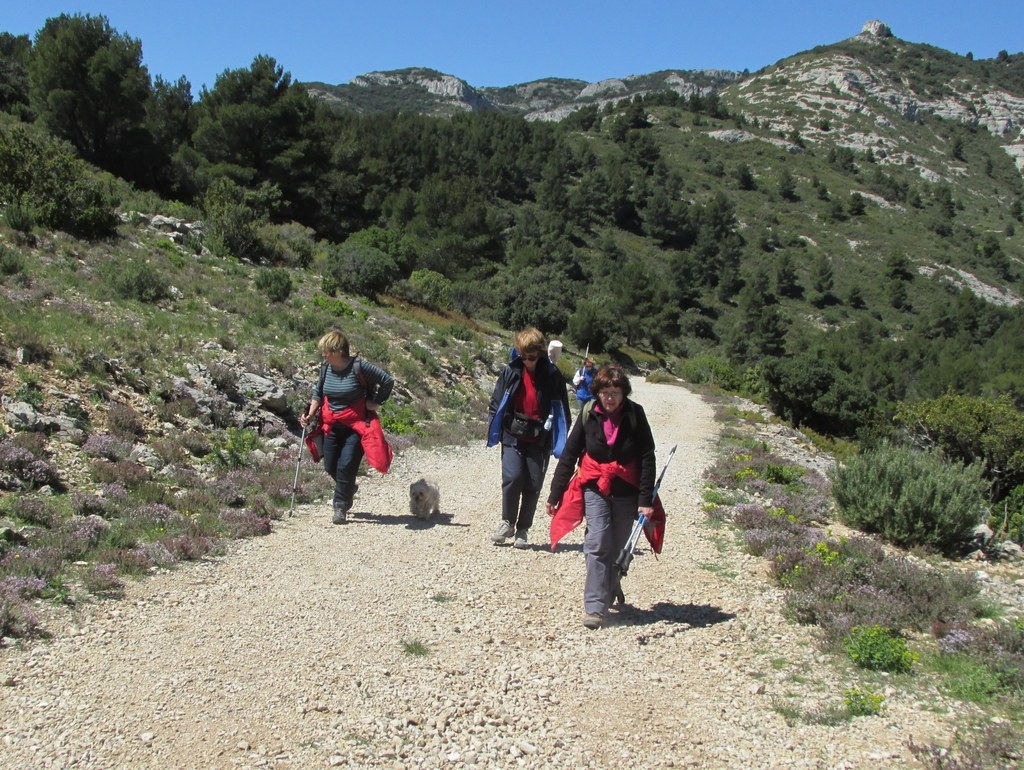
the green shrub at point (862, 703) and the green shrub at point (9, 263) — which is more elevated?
the green shrub at point (9, 263)

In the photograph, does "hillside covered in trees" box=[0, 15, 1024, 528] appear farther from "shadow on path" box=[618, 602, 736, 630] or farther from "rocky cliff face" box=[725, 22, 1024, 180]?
"shadow on path" box=[618, 602, 736, 630]

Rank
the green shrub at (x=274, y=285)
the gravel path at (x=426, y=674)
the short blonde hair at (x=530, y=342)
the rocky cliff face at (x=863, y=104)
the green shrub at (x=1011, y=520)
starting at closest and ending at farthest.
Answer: the gravel path at (x=426, y=674) → the short blonde hair at (x=530, y=342) → the green shrub at (x=1011, y=520) → the green shrub at (x=274, y=285) → the rocky cliff face at (x=863, y=104)

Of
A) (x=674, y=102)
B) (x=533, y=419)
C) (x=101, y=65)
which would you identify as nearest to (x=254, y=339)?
(x=533, y=419)

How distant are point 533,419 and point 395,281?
2102 cm

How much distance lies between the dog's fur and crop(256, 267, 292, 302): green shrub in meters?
11.3

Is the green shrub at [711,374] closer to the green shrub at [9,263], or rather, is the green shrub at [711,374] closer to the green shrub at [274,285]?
the green shrub at [274,285]

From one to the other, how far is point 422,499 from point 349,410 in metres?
1.28

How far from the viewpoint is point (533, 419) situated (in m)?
6.23

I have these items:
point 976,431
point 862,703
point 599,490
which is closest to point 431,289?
point 976,431

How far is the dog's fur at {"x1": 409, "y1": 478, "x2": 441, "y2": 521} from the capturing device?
25.1ft

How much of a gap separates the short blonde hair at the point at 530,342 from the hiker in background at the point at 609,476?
1249mm

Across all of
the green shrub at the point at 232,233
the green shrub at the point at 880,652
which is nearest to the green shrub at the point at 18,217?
the green shrub at the point at 232,233

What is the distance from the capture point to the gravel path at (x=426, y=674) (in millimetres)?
3463

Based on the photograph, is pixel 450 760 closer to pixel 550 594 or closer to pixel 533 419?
pixel 550 594
